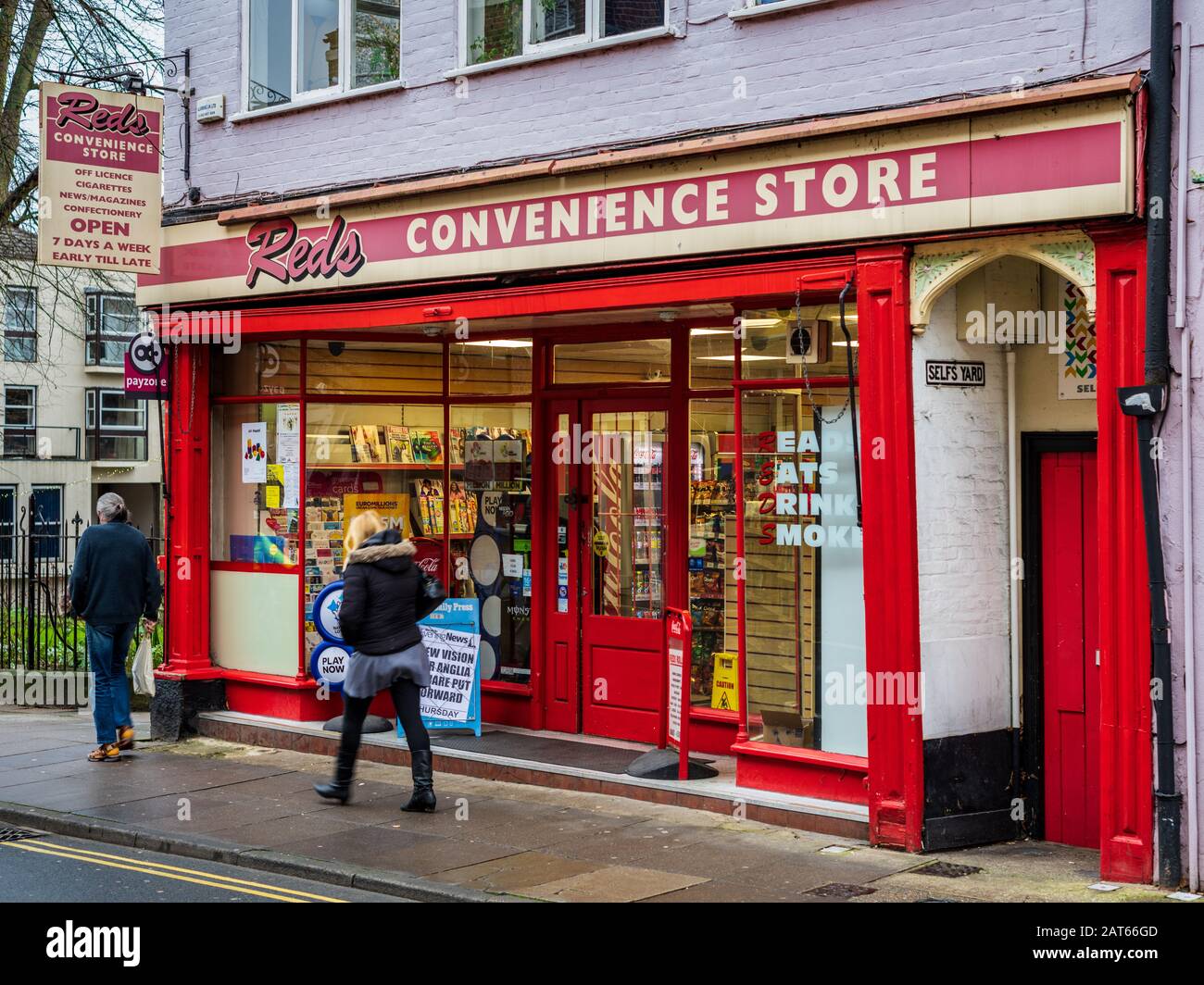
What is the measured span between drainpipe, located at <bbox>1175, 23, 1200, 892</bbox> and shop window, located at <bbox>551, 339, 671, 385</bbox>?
449 centimetres

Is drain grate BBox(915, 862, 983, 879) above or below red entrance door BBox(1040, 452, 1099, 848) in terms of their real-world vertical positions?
below

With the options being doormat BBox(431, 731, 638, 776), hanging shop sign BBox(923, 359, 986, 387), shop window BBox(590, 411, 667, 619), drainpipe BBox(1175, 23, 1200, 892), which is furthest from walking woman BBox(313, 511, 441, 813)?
drainpipe BBox(1175, 23, 1200, 892)

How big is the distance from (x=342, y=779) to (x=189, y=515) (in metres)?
4.13

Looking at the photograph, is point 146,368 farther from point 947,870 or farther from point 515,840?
point 947,870

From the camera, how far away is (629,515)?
37.6 feet

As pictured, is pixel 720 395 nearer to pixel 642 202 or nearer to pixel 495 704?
pixel 642 202

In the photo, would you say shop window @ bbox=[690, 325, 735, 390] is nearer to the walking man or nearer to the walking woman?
the walking woman

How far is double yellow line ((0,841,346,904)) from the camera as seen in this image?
7.70m

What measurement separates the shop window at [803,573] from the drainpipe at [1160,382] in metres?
1.98

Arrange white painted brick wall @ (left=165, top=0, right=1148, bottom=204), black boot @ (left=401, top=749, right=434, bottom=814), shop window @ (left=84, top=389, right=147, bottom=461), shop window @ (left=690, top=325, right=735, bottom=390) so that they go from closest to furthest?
white painted brick wall @ (left=165, top=0, right=1148, bottom=204)
black boot @ (left=401, top=749, right=434, bottom=814)
shop window @ (left=690, top=325, right=735, bottom=390)
shop window @ (left=84, top=389, right=147, bottom=461)

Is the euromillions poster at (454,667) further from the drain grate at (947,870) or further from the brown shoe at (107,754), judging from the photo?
the drain grate at (947,870)

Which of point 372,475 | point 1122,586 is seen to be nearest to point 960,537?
point 1122,586

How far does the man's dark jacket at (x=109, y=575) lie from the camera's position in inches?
455

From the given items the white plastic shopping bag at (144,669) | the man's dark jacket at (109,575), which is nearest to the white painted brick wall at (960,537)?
the man's dark jacket at (109,575)
